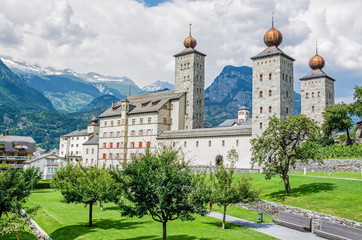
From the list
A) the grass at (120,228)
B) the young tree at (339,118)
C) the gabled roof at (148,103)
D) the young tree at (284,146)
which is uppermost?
the gabled roof at (148,103)

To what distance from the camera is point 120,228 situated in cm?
2848

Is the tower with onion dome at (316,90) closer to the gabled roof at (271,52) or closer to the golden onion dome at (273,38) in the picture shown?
the gabled roof at (271,52)

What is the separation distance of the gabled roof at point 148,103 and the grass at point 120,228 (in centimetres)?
4428

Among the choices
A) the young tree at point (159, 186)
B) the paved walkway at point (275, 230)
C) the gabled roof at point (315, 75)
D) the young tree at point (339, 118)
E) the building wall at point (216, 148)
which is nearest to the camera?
the young tree at point (159, 186)

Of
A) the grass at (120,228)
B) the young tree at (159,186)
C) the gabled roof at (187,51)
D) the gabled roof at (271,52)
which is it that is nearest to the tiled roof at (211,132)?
the gabled roof at (271,52)

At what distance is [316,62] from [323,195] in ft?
210

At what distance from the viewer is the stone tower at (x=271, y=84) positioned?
2403 inches

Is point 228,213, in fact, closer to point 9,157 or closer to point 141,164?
point 141,164

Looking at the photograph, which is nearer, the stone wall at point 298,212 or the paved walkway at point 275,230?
the paved walkway at point 275,230

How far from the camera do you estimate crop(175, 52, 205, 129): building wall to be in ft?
255

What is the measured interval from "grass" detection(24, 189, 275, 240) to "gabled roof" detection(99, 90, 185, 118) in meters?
44.3

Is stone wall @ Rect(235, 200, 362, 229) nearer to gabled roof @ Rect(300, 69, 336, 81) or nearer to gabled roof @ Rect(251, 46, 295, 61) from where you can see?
gabled roof @ Rect(251, 46, 295, 61)

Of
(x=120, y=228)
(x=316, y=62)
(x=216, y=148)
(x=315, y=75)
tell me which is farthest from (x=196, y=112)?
(x=120, y=228)

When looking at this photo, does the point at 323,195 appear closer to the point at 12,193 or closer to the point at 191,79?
the point at 12,193
